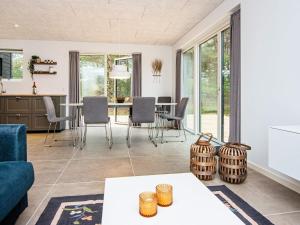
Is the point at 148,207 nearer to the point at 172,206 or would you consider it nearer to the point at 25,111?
the point at 172,206

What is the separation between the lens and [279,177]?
95.4 inches

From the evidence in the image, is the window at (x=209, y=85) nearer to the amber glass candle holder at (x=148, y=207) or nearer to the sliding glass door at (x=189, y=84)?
the sliding glass door at (x=189, y=84)

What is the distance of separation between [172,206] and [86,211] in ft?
3.00

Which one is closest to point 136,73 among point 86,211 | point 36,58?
point 36,58

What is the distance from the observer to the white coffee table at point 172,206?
1006 millimetres

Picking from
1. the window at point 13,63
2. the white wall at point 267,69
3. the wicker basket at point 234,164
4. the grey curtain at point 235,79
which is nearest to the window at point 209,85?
the grey curtain at point 235,79

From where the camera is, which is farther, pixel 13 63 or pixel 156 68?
pixel 156 68

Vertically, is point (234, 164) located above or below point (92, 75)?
below

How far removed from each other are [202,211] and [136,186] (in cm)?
44

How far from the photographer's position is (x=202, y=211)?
109 cm

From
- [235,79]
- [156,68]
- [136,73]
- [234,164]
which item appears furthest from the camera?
[156,68]

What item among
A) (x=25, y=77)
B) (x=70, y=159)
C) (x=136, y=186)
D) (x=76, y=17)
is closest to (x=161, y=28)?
(x=76, y=17)

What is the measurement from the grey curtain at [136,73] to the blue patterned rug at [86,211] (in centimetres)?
499

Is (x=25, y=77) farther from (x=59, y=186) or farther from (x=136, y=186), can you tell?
(x=136, y=186)
